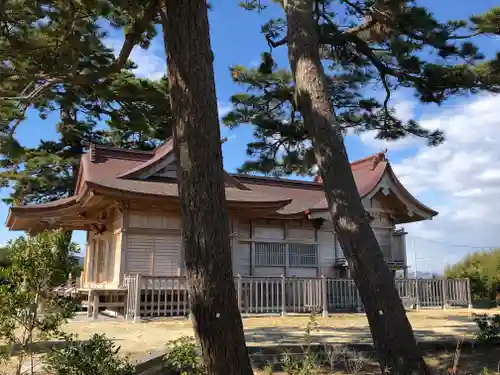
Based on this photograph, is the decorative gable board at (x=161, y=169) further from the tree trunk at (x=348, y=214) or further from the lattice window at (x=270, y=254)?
the tree trunk at (x=348, y=214)

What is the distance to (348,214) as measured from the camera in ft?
19.1

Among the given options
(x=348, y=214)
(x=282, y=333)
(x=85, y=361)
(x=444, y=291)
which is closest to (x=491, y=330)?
(x=348, y=214)

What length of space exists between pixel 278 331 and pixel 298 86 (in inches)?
221

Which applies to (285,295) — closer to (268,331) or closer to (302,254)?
(302,254)

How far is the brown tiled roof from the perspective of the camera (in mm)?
14820

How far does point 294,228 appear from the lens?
61.8 ft

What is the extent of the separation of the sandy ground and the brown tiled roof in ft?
12.2

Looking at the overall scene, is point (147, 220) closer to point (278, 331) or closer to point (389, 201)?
point (278, 331)

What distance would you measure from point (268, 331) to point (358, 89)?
5.22 meters

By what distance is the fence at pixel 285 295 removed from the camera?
44.4 feet

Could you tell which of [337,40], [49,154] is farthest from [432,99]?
[49,154]

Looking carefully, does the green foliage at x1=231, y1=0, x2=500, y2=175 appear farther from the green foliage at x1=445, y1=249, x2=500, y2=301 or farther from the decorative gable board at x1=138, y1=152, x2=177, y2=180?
the green foliage at x1=445, y1=249, x2=500, y2=301

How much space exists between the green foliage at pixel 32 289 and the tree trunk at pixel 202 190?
3.73 feet

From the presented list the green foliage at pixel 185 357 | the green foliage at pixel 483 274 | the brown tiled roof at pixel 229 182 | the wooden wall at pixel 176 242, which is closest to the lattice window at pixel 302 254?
the wooden wall at pixel 176 242
